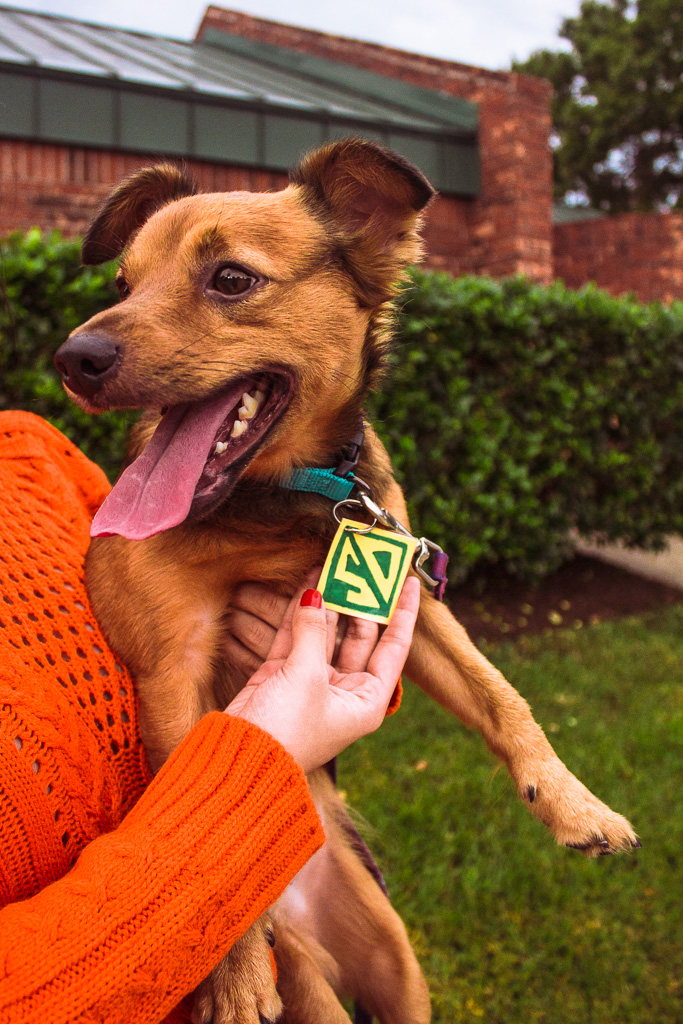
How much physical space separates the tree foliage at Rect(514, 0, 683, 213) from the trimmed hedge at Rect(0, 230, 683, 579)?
23.5 meters

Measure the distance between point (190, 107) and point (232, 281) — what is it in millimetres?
6553

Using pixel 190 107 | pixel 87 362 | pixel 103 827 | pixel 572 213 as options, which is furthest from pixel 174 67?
pixel 572 213

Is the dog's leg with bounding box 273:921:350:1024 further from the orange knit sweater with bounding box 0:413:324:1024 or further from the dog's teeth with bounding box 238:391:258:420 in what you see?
the dog's teeth with bounding box 238:391:258:420

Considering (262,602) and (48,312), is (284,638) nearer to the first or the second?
(262,602)

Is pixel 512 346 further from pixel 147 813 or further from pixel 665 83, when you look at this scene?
pixel 665 83

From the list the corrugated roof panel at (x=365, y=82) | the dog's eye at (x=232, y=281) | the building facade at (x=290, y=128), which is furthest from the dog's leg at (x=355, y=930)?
the corrugated roof panel at (x=365, y=82)

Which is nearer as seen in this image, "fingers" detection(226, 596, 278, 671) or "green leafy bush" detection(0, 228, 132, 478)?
"fingers" detection(226, 596, 278, 671)

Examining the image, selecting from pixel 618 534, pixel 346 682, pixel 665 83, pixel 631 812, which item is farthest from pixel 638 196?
pixel 346 682

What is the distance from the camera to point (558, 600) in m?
6.64

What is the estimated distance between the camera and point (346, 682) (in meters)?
1.54

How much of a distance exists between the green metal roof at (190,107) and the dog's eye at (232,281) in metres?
4.91

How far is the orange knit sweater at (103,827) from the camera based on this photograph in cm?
99

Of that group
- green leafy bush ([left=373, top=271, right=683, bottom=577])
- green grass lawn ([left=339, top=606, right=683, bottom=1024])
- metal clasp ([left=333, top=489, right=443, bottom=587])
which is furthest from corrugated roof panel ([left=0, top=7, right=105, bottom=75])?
metal clasp ([left=333, top=489, right=443, bottom=587])

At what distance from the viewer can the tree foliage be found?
82.1 ft
